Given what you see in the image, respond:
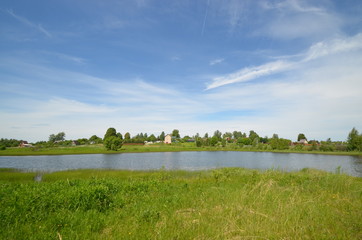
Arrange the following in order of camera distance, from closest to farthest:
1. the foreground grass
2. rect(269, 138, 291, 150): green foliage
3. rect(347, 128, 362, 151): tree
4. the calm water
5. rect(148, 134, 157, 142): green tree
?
the foreground grass, the calm water, rect(347, 128, 362, 151): tree, rect(269, 138, 291, 150): green foliage, rect(148, 134, 157, 142): green tree

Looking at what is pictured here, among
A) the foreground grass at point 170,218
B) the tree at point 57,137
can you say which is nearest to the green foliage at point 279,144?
the foreground grass at point 170,218

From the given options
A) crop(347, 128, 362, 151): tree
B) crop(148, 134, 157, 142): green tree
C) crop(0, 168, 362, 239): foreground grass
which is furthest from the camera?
crop(148, 134, 157, 142): green tree

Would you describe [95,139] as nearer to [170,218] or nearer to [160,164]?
[160,164]

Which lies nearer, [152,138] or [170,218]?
[170,218]

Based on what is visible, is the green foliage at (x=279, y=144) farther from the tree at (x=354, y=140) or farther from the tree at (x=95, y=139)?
the tree at (x=95, y=139)

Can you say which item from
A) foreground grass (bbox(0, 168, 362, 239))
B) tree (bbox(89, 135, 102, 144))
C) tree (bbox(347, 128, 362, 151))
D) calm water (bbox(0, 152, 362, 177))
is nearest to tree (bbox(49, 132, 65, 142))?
tree (bbox(89, 135, 102, 144))

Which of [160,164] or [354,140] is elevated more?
[354,140]

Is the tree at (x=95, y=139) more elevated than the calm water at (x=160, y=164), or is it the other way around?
the tree at (x=95, y=139)

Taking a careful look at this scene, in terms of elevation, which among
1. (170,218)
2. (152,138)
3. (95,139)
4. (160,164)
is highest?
(152,138)

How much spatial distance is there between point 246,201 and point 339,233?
336 centimetres

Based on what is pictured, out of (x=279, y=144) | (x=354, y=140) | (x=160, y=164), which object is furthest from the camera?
(x=279, y=144)

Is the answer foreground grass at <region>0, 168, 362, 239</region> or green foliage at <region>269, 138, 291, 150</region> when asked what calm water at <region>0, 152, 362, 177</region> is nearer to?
foreground grass at <region>0, 168, 362, 239</region>

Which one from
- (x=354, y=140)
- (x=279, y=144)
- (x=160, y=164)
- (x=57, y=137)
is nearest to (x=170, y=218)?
(x=160, y=164)

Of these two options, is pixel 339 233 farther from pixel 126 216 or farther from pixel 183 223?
pixel 126 216
